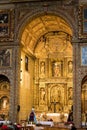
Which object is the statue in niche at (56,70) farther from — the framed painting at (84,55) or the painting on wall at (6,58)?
the framed painting at (84,55)

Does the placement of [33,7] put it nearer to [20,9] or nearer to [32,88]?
[20,9]

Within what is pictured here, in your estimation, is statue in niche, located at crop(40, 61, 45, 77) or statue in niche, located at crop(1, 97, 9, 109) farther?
statue in niche, located at crop(40, 61, 45, 77)

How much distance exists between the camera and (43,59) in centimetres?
3550

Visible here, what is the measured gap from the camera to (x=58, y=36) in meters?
35.2

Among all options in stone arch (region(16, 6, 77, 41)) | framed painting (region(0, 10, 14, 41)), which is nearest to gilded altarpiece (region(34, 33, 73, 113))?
stone arch (region(16, 6, 77, 41))

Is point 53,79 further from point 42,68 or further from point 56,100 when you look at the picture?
point 56,100

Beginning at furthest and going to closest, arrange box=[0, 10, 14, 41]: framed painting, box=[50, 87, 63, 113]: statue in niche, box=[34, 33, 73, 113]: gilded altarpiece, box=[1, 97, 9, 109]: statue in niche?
box=[34, 33, 73, 113]: gilded altarpiece < box=[50, 87, 63, 113]: statue in niche < box=[1, 97, 9, 109]: statue in niche < box=[0, 10, 14, 41]: framed painting

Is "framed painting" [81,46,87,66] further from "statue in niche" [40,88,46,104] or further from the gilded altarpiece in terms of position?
"statue in niche" [40,88,46,104]

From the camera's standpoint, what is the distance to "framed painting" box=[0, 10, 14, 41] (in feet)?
88.4

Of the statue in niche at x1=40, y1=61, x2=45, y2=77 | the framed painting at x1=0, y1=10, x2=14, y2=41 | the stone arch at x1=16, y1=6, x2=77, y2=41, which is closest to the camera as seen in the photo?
the stone arch at x1=16, y1=6, x2=77, y2=41

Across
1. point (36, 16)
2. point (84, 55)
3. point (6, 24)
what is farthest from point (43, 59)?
point (84, 55)

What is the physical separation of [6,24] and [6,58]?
9.04 ft

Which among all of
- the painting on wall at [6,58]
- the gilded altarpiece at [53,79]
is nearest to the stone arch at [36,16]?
the painting on wall at [6,58]

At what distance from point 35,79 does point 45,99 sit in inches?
91.7
